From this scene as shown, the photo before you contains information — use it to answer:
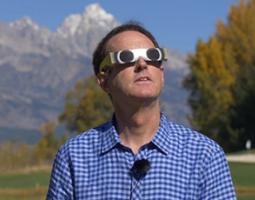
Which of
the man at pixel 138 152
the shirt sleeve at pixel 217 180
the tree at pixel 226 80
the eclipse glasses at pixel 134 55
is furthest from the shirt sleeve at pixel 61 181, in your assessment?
the tree at pixel 226 80

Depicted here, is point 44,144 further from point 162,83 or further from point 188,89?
point 162,83

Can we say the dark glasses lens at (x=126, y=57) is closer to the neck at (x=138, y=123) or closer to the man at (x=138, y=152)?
the man at (x=138, y=152)

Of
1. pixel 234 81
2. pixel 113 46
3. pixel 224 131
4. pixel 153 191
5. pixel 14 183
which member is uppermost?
pixel 234 81

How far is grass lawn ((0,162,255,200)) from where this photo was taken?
2502 centimetres

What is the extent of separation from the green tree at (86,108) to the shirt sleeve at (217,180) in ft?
234

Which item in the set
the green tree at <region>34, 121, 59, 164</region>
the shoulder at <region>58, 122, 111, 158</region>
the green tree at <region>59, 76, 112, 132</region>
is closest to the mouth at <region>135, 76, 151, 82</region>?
the shoulder at <region>58, 122, 111, 158</region>

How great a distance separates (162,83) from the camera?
382cm

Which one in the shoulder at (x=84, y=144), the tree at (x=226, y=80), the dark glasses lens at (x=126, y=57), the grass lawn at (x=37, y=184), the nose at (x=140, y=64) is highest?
the tree at (x=226, y=80)

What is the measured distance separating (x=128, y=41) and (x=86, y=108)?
240ft

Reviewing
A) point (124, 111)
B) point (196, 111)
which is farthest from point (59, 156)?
point (196, 111)

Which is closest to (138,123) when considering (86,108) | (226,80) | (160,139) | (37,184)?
(160,139)

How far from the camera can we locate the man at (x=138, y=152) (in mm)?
3684

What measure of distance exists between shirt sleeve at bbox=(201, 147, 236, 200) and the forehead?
21.5 inches

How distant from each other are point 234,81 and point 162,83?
59.7m
